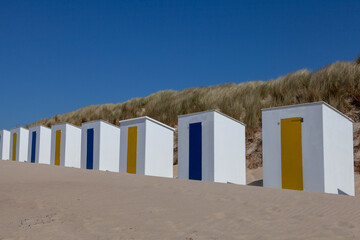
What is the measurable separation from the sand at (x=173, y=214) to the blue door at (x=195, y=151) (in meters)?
4.33

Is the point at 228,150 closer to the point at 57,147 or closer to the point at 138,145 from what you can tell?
the point at 138,145

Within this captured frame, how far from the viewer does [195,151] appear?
1280 centimetres

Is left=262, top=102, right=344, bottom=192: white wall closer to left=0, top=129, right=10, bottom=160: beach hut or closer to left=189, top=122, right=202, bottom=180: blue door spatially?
left=189, top=122, right=202, bottom=180: blue door

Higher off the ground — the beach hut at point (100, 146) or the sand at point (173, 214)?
the beach hut at point (100, 146)

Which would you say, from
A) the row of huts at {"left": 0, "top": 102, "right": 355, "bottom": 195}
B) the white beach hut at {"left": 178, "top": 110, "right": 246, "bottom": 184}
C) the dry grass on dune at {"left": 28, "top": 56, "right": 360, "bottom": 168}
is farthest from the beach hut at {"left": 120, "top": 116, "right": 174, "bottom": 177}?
the dry grass on dune at {"left": 28, "top": 56, "right": 360, "bottom": 168}

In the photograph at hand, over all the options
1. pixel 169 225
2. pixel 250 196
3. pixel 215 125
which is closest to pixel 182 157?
pixel 215 125

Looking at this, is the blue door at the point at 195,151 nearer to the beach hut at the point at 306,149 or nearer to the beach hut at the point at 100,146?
the beach hut at the point at 306,149

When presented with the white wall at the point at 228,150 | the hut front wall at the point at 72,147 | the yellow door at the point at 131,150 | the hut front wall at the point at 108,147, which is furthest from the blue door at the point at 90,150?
the white wall at the point at 228,150

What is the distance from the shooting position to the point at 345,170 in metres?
11.5

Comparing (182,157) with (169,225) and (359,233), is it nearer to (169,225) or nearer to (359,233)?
(169,225)

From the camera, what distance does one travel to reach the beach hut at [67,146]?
19.7 metres

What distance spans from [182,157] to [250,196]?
6242 mm

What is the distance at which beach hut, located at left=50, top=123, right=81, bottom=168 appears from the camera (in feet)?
64.5

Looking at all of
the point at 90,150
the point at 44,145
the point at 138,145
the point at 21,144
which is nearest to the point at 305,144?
the point at 138,145
